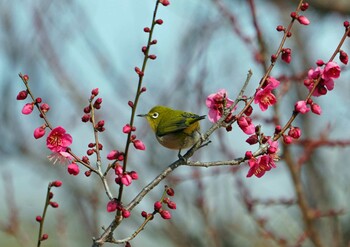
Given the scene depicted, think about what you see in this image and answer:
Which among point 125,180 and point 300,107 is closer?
point 125,180

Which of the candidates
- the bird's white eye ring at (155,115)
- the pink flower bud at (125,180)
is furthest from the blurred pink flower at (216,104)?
the bird's white eye ring at (155,115)

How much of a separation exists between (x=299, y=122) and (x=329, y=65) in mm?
5669

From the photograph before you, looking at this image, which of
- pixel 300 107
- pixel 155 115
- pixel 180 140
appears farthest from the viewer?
pixel 155 115

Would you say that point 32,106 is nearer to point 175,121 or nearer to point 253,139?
point 253,139

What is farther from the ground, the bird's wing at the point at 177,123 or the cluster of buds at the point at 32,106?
the bird's wing at the point at 177,123

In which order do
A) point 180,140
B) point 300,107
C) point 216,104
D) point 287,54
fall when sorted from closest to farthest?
point 300,107, point 287,54, point 216,104, point 180,140

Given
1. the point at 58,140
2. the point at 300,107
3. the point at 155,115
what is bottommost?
the point at 58,140

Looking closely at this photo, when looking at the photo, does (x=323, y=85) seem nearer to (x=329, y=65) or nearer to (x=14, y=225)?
(x=329, y=65)

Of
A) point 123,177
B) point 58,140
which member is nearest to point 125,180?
point 123,177

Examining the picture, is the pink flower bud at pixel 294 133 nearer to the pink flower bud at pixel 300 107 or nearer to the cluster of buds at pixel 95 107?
the pink flower bud at pixel 300 107

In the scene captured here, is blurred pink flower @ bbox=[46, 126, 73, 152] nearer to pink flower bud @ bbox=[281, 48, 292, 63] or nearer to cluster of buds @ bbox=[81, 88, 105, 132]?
cluster of buds @ bbox=[81, 88, 105, 132]

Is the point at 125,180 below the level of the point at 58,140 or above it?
below

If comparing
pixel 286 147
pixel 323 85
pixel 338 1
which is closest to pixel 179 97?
pixel 286 147

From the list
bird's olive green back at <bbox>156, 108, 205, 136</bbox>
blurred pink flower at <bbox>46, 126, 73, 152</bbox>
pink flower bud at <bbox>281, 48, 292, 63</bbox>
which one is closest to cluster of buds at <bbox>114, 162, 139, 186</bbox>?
blurred pink flower at <bbox>46, 126, 73, 152</bbox>
